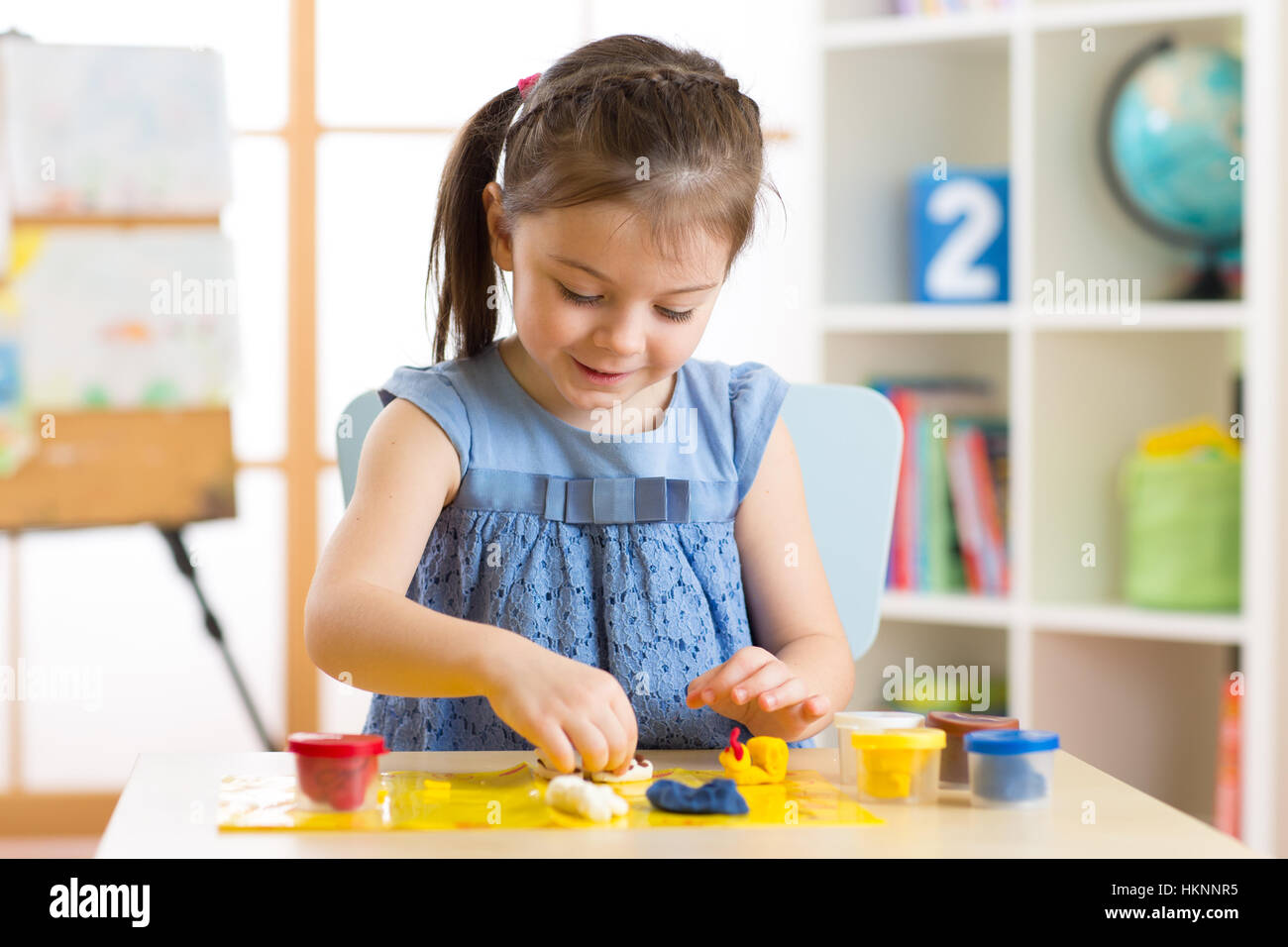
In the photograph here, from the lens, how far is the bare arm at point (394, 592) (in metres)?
0.91

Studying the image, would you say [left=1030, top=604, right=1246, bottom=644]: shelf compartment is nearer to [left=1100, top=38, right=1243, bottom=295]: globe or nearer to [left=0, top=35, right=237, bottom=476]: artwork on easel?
[left=1100, top=38, right=1243, bottom=295]: globe

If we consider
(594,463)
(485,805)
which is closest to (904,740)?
(485,805)

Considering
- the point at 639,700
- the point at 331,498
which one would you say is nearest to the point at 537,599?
the point at 639,700

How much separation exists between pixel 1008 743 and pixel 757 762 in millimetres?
152

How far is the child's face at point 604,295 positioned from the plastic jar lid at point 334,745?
366 mm

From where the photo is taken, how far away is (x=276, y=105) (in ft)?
8.84

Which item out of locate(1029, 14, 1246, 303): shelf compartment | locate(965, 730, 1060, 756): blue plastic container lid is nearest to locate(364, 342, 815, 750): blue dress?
locate(965, 730, 1060, 756): blue plastic container lid

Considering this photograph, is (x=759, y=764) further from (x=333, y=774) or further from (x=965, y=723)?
(x=333, y=774)

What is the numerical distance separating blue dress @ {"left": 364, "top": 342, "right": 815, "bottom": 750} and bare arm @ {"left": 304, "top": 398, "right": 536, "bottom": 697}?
1.4 inches

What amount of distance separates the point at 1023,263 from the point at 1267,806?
0.83 meters

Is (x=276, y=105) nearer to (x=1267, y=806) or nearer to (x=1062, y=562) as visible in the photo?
(x=1062, y=562)

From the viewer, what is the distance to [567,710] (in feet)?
2.67

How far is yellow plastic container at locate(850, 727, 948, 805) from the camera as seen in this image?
2.60 ft

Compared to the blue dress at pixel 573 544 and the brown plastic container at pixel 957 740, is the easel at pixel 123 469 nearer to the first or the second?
the blue dress at pixel 573 544
